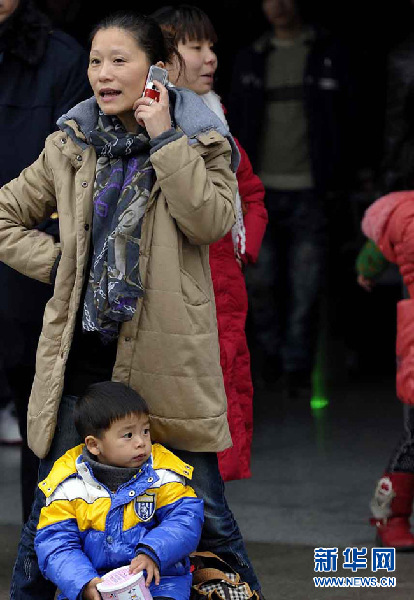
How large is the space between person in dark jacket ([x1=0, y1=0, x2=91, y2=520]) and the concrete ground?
32.3 inches

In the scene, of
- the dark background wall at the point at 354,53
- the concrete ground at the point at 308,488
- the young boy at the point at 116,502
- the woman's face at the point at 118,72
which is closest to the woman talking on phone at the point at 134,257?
the woman's face at the point at 118,72

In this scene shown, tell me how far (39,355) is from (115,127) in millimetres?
659

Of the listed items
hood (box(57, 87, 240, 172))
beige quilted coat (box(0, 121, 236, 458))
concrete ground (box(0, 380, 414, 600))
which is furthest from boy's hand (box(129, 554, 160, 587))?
hood (box(57, 87, 240, 172))

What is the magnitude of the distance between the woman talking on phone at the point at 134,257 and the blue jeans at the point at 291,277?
349 centimetres

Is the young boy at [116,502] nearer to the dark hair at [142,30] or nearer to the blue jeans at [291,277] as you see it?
the dark hair at [142,30]

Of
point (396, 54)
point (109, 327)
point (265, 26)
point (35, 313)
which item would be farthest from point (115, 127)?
point (265, 26)

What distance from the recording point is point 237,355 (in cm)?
477

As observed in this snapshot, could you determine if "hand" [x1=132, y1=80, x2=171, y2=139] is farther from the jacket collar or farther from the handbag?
the handbag

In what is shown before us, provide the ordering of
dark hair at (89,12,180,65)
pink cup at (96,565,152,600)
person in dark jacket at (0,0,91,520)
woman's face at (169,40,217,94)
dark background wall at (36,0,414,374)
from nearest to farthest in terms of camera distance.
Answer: pink cup at (96,565,152,600), dark hair at (89,12,180,65), person in dark jacket at (0,0,91,520), woman's face at (169,40,217,94), dark background wall at (36,0,414,374)

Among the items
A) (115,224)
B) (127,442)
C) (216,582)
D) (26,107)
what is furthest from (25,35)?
(216,582)

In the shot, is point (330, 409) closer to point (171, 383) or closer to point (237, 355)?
point (237, 355)

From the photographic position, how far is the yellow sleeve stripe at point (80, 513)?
3742 mm

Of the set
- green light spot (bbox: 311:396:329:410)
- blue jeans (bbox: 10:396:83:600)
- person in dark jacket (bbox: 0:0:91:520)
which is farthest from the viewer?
green light spot (bbox: 311:396:329:410)

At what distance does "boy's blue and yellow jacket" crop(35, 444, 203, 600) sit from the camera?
12.2 feet
